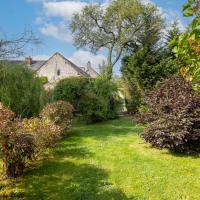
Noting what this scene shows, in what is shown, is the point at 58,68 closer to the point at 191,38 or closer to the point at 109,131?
the point at 109,131

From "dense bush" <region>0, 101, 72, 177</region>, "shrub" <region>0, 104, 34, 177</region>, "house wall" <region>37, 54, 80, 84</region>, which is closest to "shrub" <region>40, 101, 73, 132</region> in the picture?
"dense bush" <region>0, 101, 72, 177</region>

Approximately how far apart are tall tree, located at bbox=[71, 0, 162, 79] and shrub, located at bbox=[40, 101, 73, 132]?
13.0 meters

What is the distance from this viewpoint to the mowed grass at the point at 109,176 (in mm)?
5777

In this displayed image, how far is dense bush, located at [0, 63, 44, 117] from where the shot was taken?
473 inches

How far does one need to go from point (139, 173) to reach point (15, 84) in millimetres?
7692

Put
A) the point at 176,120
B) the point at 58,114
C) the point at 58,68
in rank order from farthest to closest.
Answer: the point at 58,68 → the point at 58,114 → the point at 176,120

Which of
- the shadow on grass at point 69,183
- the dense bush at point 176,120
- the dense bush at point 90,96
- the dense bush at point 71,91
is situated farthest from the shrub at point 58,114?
the dense bush at point 71,91

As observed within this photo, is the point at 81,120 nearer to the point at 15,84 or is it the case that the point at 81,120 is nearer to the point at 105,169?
the point at 15,84

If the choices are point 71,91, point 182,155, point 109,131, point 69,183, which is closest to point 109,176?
point 69,183

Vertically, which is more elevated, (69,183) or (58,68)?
(58,68)

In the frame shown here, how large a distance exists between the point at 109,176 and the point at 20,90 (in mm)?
7299

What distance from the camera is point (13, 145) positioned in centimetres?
616

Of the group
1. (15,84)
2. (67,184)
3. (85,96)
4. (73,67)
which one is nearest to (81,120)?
(85,96)

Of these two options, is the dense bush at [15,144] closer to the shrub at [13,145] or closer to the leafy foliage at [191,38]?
the shrub at [13,145]
